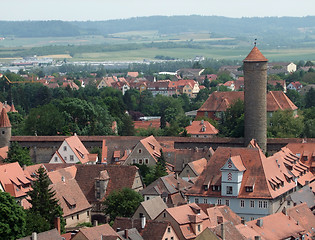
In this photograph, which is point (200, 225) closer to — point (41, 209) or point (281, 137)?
point (41, 209)

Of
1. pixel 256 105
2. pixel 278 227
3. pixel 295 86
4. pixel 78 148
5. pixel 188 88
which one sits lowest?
pixel 188 88

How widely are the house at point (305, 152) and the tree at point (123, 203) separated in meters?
19.8

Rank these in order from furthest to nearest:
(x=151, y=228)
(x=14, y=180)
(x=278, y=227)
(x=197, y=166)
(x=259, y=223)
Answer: (x=197, y=166), (x=14, y=180), (x=278, y=227), (x=259, y=223), (x=151, y=228)

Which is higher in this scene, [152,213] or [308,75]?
[152,213]

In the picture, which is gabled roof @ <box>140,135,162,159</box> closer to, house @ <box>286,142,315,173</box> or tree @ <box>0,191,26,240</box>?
house @ <box>286,142,315,173</box>

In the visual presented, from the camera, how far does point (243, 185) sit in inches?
2682

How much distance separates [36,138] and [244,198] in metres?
30.4

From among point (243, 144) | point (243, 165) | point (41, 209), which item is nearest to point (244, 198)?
point (243, 165)

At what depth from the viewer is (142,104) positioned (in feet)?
497

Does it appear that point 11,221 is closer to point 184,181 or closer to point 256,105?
point 184,181

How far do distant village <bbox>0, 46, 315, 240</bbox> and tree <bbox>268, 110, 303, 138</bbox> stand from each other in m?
4.32

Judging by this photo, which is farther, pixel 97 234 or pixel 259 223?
pixel 259 223

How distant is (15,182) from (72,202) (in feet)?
21.1

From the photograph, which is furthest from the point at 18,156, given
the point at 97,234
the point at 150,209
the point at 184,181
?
the point at 97,234
